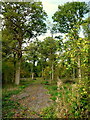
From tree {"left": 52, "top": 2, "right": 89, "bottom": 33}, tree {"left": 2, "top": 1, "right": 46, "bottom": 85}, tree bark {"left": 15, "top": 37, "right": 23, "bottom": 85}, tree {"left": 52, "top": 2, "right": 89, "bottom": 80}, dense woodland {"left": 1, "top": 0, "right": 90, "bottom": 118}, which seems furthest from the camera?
tree bark {"left": 15, "top": 37, "right": 23, "bottom": 85}

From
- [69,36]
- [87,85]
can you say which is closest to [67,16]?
[69,36]

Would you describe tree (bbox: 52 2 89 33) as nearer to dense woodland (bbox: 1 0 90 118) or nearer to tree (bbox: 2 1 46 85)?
dense woodland (bbox: 1 0 90 118)

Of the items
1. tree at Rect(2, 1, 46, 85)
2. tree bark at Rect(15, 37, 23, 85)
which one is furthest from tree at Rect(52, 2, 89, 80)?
tree bark at Rect(15, 37, 23, 85)

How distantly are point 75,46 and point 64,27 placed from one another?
611cm

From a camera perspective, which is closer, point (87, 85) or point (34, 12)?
point (87, 85)

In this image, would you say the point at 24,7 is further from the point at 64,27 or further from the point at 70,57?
the point at 70,57

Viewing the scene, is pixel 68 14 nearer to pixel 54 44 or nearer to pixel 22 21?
pixel 54 44

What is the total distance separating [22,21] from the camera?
9.80 metres

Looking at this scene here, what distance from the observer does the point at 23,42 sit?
11.0m

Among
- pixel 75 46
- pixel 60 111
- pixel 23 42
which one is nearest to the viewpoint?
pixel 75 46

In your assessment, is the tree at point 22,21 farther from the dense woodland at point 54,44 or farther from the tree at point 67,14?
the tree at point 67,14

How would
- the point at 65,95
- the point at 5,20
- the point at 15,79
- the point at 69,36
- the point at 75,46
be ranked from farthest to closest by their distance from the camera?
the point at 15,79, the point at 5,20, the point at 65,95, the point at 69,36, the point at 75,46

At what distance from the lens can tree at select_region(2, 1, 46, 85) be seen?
890 cm

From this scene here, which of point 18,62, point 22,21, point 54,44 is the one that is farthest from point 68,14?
point 18,62
